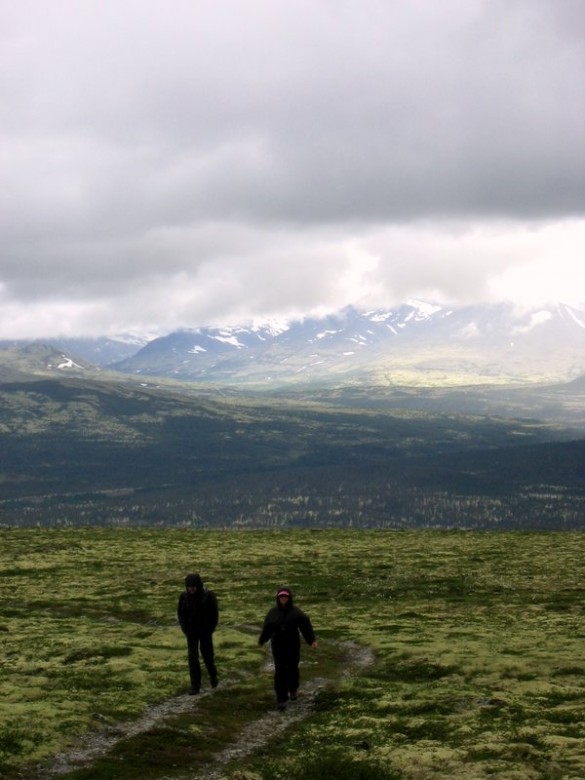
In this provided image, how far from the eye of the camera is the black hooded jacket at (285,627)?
30.4 metres

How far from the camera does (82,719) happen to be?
2830 centimetres

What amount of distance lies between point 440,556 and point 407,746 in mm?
77111

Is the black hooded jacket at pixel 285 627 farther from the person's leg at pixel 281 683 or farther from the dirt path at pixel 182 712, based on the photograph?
the dirt path at pixel 182 712

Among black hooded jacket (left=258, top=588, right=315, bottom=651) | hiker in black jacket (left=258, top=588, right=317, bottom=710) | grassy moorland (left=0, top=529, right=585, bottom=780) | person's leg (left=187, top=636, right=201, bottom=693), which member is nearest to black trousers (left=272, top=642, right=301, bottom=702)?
hiker in black jacket (left=258, top=588, right=317, bottom=710)

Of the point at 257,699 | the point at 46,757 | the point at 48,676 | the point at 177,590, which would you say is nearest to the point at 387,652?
the point at 257,699

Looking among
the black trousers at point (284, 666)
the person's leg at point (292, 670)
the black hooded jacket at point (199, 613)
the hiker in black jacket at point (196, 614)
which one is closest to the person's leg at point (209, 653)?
the hiker in black jacket at point (196, 614)

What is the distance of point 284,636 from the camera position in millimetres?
30391

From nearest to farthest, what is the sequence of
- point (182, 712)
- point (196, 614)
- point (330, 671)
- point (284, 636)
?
point (182, 712) → point (284, 636) → point (196, 614) → point (330, 671)

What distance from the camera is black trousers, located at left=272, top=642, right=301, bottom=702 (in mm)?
30425

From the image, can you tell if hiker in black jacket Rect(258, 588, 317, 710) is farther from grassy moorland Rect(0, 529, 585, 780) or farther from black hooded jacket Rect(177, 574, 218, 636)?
black hooded jacket Rect(177, 574, 218, 636)

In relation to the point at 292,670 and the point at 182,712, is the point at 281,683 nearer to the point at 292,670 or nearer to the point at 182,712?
the point at 292,670

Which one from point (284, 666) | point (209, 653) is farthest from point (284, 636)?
point (209, 653)

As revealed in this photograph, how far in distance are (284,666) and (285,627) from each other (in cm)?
161

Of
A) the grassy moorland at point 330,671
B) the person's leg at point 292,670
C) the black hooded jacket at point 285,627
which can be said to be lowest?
the grassy moorland at point 330,671
